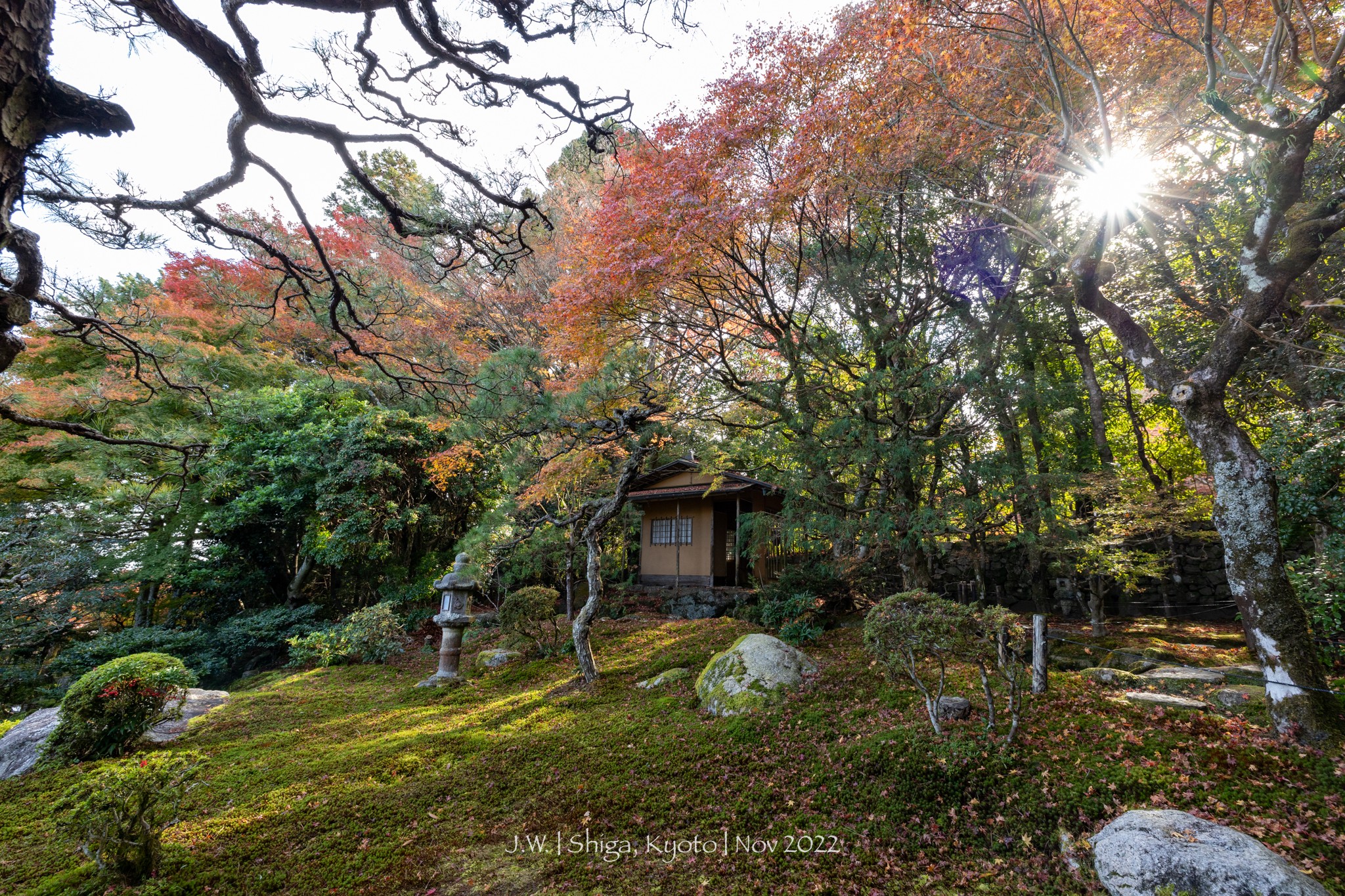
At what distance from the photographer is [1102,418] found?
30.8 feet

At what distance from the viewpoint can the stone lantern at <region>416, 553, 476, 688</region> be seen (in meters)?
7.44

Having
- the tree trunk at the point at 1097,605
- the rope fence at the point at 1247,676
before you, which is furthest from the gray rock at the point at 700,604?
the tree trunk at the point at 1097,605

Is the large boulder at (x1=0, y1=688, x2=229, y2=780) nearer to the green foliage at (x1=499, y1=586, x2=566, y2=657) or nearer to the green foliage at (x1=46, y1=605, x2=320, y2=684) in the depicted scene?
the green foliage at (x1=499, y1=586, x2=566, y2=657)

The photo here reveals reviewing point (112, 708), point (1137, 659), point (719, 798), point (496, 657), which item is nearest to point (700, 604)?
point (496, 657)

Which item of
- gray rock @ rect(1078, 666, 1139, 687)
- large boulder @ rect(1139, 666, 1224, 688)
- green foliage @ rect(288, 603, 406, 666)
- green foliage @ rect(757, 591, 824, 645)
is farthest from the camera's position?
green foliage @ rect(288, 603, 406, 666)

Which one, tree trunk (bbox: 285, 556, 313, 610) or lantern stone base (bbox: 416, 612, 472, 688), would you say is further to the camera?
tree trunk (bbox: 285, 556, 313, 610)

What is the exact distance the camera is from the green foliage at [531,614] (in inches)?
309

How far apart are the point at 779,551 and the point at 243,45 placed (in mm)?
11589

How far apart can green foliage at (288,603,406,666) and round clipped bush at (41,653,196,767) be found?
4262mm

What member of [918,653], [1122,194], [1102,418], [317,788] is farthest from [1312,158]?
[317,788]

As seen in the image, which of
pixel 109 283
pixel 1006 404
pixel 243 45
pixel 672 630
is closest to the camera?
pixel 243 45

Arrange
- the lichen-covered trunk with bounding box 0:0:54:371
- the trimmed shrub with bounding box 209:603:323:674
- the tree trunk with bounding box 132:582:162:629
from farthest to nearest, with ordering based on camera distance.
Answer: the tree trunk with bounding box 132:582:162:629
the trimmed shrub with bounding box 209:603:323:674
the lichen-covered trunk with bounding box 0:0:54:371

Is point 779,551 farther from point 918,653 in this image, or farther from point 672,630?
point 918,653

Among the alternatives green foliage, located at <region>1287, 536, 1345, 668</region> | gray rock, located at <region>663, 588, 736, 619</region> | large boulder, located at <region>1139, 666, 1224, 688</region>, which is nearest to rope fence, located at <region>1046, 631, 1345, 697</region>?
large boulder, located at <region>1139, 666, 1224, 688</region>
